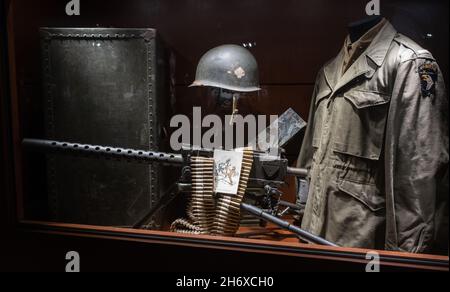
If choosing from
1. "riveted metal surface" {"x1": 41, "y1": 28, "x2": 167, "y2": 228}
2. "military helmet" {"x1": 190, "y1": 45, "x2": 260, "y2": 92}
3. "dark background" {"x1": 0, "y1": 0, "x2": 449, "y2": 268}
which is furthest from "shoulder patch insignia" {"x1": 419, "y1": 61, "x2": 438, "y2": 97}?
"riveted metal surface" {"x1": 41, "y1": 28, "x2": 167, "y2": 228}

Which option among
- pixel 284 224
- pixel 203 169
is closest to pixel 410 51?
pixel 284 224

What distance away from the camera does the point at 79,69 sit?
216 cm

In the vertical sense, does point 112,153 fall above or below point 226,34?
below

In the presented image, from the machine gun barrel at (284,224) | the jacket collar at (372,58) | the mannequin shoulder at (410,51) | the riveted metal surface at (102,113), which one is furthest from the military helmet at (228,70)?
the mannequin shoulder at (410,51)

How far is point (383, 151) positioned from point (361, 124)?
16 centimetres

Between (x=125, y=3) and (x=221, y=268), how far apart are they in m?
1.87

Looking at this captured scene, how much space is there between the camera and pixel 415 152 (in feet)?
4.89

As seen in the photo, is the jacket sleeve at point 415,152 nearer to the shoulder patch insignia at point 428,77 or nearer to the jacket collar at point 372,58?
the shoulder patch insignia at point 428,77

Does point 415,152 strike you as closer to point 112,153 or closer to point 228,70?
point 228,70

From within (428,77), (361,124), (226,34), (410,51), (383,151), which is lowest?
(383,151)

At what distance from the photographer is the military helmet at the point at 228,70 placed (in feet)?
7.15

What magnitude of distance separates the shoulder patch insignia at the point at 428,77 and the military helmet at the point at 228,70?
1011mm
